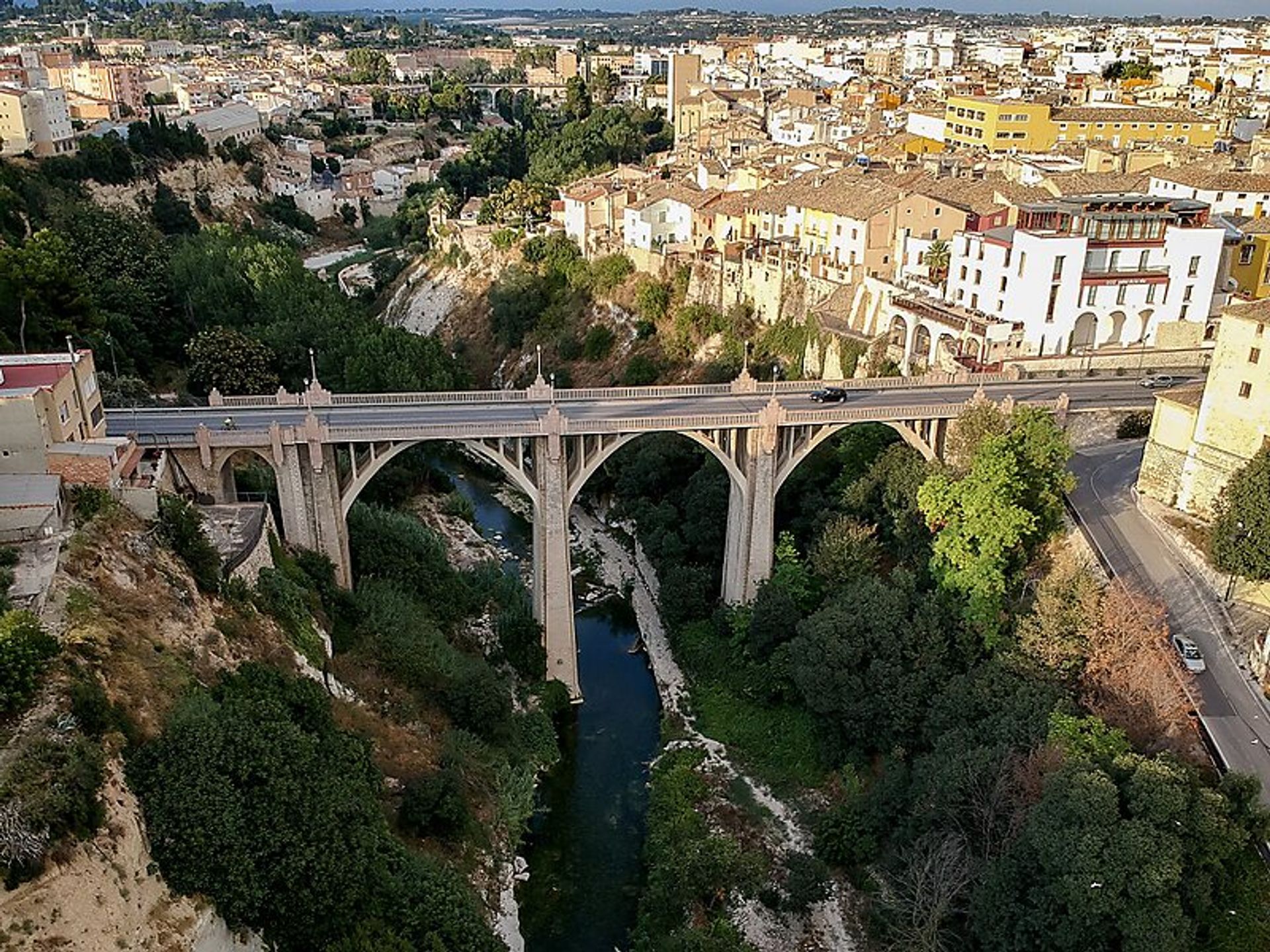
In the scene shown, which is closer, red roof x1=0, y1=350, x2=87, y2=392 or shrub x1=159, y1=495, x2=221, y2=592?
shrub x1=159, y1=495, x2=221, y2=592

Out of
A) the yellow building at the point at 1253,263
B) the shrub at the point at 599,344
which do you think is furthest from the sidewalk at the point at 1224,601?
the shrub at the point at 599,344

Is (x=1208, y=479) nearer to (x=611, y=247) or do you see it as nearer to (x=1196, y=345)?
(x=1196, y=345)

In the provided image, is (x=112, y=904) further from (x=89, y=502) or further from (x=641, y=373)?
(x=641, y=373)

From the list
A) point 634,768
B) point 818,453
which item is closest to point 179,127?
point 818,453

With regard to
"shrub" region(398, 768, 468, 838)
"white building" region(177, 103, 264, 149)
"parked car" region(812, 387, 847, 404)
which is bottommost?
"shrub" region(398, 768, 468, 838)

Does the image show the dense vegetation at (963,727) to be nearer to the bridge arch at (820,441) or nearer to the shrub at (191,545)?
the bridge arch at (820,441)

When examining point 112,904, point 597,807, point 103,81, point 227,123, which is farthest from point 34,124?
point 112,904

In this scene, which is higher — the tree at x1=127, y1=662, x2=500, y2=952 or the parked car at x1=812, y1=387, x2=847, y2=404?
the parked car at x1=812, y1=387, x2=847, y2=404

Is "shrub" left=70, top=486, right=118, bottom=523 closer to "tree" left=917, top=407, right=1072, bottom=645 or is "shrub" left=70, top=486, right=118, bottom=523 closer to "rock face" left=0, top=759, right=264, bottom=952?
"rock face" left=0, top=759, right=264, bottom=952

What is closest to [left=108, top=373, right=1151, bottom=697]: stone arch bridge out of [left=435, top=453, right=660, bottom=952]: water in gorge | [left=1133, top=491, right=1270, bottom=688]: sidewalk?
[left=435, top=453, right=660, bottom=952]: water in gorge
